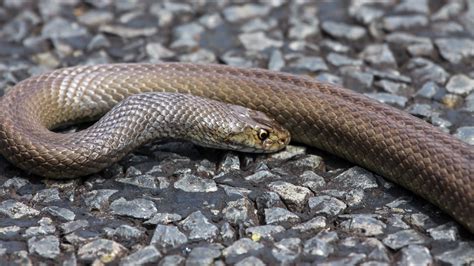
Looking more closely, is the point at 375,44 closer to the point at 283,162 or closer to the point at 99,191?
the point at 283,162

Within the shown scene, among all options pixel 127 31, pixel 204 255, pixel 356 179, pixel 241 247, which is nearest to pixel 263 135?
pixel 356 179

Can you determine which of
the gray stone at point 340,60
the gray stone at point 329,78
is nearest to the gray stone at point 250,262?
the gray stone at point 329,78

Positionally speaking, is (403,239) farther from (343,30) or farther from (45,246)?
(343,30)

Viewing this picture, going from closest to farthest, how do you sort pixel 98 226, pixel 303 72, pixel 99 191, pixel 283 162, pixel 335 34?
pixel 98 226, pixel 99 191, pixel 283 162, pixel 303 72, pixel 335 34

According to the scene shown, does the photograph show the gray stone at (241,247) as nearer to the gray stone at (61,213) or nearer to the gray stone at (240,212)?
the gray stone at (240,212)

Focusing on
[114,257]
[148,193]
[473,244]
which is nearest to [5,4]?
[148,193]
